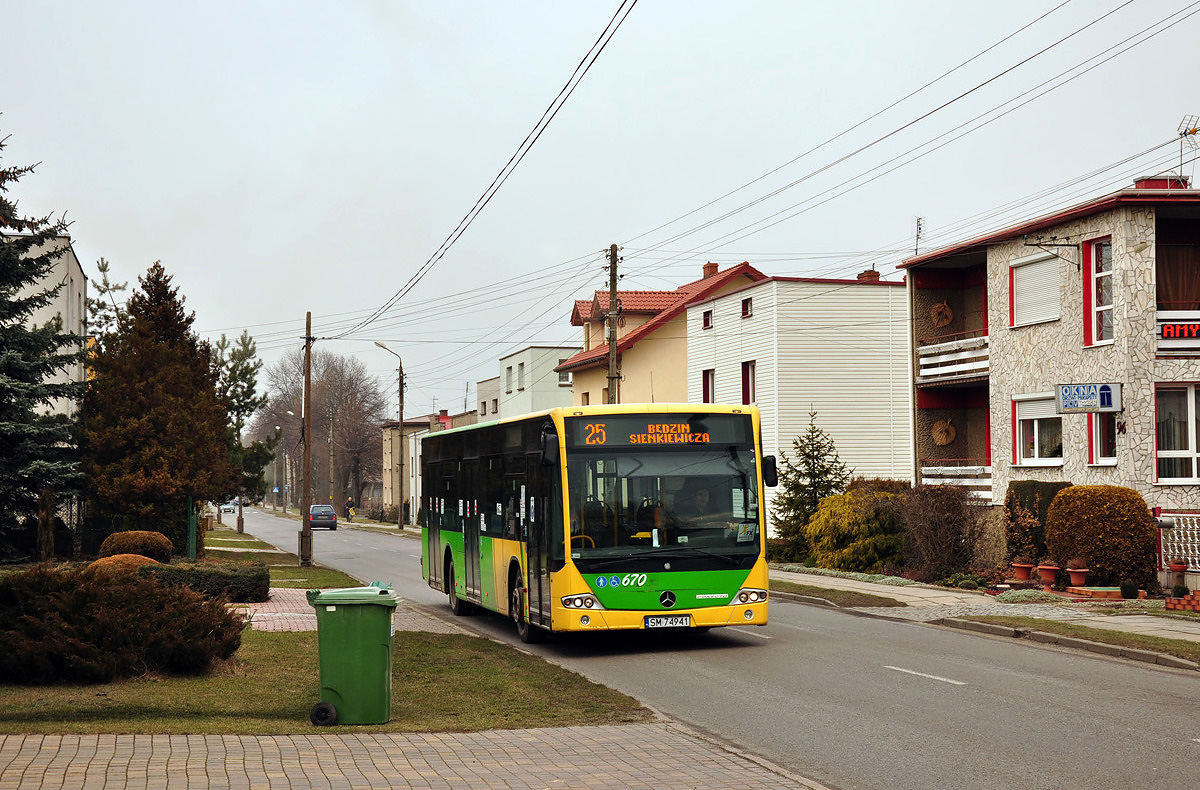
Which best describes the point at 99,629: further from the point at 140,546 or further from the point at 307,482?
the point at 307,482

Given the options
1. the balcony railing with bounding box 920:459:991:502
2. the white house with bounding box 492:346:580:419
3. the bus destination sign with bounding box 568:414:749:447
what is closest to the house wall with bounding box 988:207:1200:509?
the balcony railing with bounding box 920:459:991:502

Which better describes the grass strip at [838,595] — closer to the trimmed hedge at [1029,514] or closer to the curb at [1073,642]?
the curb at [1073,642]

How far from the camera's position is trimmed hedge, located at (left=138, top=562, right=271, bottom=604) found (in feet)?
63.6

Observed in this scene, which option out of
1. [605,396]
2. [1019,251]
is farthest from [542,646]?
[605,396]

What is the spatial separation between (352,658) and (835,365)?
32.5 m

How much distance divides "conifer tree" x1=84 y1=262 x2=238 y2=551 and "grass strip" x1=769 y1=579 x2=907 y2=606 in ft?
55.1

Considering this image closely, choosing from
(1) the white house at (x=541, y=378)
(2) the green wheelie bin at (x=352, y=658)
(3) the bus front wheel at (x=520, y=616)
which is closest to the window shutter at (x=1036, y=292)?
(3) the bus front wheel at (x=520, y=616)

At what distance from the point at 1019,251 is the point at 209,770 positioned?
2425 centimetres

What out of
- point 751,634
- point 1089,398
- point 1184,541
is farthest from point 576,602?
point 1089,398

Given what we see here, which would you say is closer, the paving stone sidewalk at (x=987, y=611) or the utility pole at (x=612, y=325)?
the paving stone sidewalk at (x=987, y=611)

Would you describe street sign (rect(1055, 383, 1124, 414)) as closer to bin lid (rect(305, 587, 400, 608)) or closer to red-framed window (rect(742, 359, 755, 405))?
red-framed window (rect(742, 359, 755, 405))

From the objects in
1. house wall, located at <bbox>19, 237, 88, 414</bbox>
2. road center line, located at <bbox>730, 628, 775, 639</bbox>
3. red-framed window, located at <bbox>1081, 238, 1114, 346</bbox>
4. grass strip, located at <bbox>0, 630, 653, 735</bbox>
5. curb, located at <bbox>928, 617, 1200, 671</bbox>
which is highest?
house wall, located at <bbox>19, 237, 88, 414</bbox>

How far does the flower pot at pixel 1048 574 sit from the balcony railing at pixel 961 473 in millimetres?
5632

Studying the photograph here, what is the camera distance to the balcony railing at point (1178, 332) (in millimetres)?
24203
